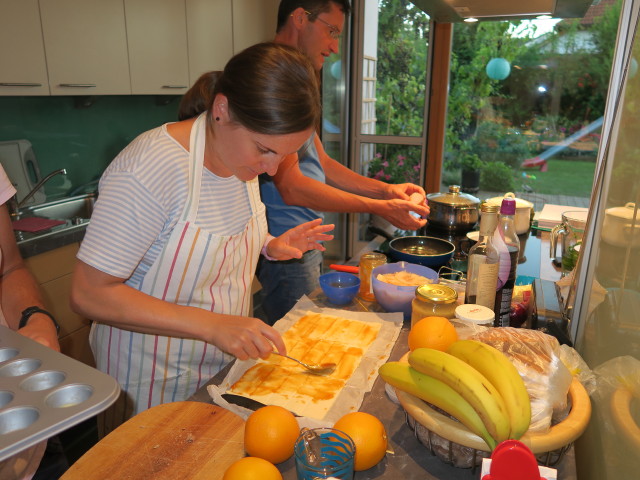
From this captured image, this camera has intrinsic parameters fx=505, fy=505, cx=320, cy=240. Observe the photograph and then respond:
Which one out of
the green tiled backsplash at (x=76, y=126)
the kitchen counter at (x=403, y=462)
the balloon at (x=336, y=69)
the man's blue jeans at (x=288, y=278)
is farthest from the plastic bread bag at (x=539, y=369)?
the balloon at (x=336, y=69)

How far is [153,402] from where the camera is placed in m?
1.33

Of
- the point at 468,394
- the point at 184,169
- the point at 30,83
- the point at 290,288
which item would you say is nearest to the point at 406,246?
the point at 290,288

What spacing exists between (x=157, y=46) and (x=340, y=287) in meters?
2.09

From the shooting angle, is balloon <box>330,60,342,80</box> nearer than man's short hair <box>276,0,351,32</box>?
No

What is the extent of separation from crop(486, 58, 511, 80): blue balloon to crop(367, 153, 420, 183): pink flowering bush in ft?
2.89

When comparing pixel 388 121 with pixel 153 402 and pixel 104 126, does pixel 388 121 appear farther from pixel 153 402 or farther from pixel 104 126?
pixel 153 402

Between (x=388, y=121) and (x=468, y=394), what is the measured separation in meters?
3.93

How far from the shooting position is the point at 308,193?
2078mm

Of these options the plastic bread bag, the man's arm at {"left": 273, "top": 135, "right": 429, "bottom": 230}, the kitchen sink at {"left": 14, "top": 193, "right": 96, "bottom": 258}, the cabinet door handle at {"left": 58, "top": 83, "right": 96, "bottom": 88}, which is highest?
the cabinet door handle at {"left": 58, "top": 83, "right": 96, "bottom": 88}

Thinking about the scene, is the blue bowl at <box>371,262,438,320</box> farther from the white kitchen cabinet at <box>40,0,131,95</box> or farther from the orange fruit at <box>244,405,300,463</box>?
the white kitchen cabinet at <box>40,0,131,95</box>

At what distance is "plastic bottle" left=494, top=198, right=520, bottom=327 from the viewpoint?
4.33 feet

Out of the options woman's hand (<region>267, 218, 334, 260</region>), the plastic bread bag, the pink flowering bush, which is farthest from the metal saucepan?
the pink flowering bush

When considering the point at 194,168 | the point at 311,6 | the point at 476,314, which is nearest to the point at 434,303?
the point at 476,314

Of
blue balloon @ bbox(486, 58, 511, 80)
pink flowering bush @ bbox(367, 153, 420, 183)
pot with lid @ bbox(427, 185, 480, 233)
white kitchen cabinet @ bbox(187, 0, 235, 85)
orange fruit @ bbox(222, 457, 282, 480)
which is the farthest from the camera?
pink flowering bush @ bbox(367, 153, 420, 183)
